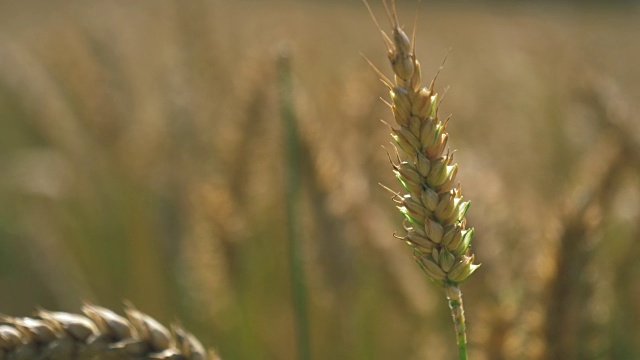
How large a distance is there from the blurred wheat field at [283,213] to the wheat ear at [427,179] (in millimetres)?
377

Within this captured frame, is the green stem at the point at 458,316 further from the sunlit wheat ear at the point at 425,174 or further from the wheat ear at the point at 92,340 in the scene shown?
the wheat ear at the point at 92,340

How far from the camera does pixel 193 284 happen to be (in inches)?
62.0

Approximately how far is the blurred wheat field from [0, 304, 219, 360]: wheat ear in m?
0.43

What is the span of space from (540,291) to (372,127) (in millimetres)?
790

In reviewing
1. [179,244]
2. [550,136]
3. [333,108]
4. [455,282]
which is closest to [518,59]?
[550,136]

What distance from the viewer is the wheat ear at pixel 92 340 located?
0.54 meters

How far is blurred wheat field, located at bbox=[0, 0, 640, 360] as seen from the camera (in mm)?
1079

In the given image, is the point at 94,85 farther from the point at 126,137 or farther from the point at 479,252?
the point at 479,252

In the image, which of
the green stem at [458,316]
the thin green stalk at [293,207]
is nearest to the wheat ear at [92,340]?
the green stem at [458,316]

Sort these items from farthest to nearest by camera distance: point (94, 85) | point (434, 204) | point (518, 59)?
point (518, 59) < point (94, 85) < point (434, 204)

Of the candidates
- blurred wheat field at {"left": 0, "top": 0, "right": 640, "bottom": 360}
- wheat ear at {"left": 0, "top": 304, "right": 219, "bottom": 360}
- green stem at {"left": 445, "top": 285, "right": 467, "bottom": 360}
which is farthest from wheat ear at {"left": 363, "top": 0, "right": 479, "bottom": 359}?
blurred wheat field at {"left": 0, "top": 0, "right": 640, "bottom": 360}

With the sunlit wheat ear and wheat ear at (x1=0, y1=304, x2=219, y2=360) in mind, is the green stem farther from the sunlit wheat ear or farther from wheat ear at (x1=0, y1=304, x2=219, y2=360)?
wheat ear at (x1=0, y1=304, x2=219, y2=360)

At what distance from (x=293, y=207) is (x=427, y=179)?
484 mm

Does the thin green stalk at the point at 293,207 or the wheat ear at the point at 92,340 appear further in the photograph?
the thin green stalk at the point at 293,207
